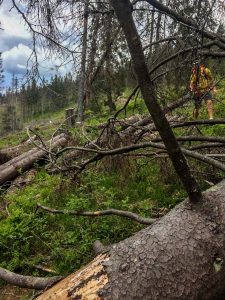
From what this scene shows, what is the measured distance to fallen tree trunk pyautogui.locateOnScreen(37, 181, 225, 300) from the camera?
2539 millimetres

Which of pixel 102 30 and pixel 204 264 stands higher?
pixel 102 30

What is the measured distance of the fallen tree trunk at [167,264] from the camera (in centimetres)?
254

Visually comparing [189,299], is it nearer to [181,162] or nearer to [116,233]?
[181,162]

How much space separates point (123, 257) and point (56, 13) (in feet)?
7.97

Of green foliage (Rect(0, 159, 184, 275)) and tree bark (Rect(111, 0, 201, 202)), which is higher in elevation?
tree bark (Rect(111, 0, 201, 202))

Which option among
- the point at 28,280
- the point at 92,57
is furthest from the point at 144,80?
the point at 92,57

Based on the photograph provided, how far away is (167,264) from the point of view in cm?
259

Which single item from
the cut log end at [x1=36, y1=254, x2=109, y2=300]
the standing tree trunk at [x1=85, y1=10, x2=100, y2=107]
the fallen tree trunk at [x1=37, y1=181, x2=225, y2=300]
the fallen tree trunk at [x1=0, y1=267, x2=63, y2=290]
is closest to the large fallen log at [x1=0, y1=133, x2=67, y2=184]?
the standing tree trunk at [x1=85, y1=10, x2=100, y2=107]

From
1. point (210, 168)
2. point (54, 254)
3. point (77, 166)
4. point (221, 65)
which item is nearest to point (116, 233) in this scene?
point (54, 254)

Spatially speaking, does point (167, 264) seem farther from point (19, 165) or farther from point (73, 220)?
point (19, 165)

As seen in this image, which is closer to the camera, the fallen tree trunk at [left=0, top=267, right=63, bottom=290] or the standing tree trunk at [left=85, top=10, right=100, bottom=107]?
the fallen tree trunk at [left=0, top=267, right=63, bottom=290]

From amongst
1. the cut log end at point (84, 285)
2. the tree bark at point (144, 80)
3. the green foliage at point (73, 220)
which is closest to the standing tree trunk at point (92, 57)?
the green foliage at point (73, 220)

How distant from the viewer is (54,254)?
4621 mm

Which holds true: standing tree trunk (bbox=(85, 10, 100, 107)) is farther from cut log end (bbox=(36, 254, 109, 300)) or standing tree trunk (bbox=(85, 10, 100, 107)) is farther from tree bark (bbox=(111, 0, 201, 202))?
cut log end (bbox=(36, 254, 109, 300))
